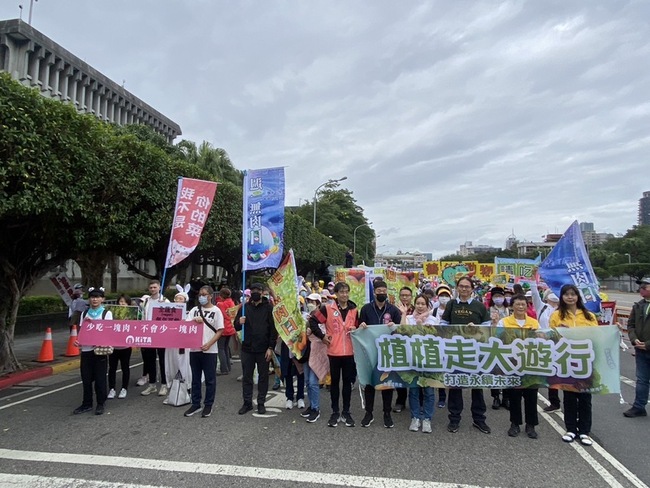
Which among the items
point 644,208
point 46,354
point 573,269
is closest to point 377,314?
point 573,269

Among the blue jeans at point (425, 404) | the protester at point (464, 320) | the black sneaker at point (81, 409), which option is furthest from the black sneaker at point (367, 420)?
the black sneaker at point (81, 409)

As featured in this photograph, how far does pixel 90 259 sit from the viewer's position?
16734 millimetres

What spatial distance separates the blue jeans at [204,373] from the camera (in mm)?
5891

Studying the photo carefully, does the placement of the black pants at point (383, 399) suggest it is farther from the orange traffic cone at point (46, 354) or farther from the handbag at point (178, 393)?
the orange traffic cone at point (46, 354)

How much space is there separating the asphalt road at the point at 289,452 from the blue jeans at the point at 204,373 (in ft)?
0.83

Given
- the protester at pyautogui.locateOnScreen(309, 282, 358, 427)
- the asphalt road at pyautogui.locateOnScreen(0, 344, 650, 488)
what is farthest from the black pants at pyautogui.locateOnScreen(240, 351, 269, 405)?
the protester at pyautogui.locateOnScreen(309, 282, 358, 427)

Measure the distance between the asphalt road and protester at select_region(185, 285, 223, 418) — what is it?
216 mm

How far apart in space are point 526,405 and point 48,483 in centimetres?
496

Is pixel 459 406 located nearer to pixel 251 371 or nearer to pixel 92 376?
pixel 251 371

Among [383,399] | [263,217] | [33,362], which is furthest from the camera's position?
[33,362]

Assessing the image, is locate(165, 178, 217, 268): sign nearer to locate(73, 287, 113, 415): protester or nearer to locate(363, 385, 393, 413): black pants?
locate(73, 287, 113, 415): protester

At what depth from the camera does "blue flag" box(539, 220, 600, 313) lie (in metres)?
6.64

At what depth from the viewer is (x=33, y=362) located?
31.6 ft

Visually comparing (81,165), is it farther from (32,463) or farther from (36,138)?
(32,463)
